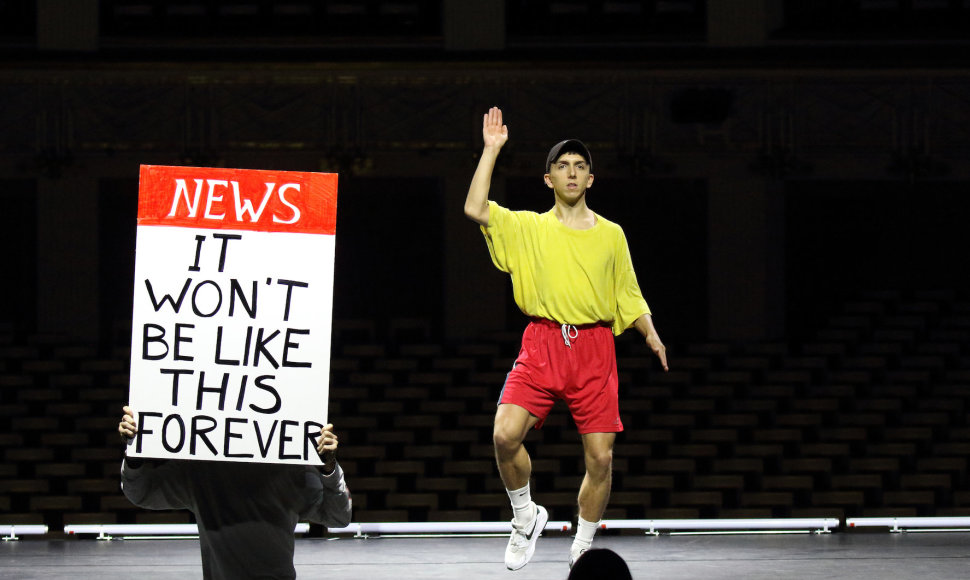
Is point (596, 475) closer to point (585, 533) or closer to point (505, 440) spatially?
point (585, 533)

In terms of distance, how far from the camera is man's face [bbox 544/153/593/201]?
4.70m

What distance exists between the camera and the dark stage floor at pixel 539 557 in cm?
552

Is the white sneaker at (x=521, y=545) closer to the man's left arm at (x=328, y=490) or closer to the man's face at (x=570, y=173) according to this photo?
the man's face at (x=570, y=173)

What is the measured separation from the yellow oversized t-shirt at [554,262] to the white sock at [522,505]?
0.66 metres

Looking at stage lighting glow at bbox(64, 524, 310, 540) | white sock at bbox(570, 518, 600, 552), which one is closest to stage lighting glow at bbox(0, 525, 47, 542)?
stage lighting glow at bbox(64, 524, 310, 540)

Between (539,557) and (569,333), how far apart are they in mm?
1743

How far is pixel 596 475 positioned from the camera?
477 centimetres

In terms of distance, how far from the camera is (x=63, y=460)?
10.1m

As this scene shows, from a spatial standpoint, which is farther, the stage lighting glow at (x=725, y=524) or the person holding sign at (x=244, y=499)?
the stage lighting glow at (x=725, y=524)

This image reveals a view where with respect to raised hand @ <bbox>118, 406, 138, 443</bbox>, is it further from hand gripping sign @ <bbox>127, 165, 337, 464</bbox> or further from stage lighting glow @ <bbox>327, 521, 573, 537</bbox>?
stage lighting glow @ <bbox>327, 521, 573, 537</bbox>

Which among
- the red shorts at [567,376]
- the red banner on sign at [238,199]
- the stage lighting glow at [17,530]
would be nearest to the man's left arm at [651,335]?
the red shorts at [567,376]

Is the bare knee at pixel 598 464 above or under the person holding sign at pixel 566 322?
under

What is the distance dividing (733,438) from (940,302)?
3.85 m

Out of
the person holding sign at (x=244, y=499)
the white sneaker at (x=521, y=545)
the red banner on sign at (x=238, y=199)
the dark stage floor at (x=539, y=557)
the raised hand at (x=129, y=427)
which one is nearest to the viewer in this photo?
the person holding sign at (x=244, y=499)
